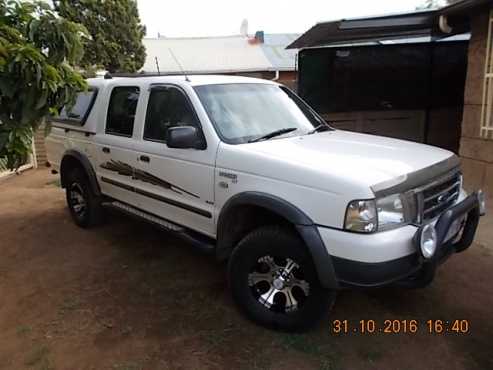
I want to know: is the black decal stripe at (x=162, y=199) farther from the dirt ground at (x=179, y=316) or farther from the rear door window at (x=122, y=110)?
the dirt ground at (x=179, y=316)

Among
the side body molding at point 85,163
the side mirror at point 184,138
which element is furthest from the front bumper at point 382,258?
the side body molding at point 85,163

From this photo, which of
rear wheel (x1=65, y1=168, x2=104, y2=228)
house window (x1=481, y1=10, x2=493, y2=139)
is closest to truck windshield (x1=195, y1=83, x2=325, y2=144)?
rear wheel (x1=65, y1=168, x2=104, y2=228)

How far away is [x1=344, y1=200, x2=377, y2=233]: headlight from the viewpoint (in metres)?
2.69

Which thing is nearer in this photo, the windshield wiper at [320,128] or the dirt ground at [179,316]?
the dirt ground at [179,316]

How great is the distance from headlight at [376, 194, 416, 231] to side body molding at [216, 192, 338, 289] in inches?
15.7

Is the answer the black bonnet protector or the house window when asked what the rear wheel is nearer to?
the black bonnet protector

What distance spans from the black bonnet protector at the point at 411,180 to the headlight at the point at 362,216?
3.6 inches

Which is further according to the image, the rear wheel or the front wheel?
the rear wheel

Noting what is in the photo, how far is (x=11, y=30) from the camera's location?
7.66ft

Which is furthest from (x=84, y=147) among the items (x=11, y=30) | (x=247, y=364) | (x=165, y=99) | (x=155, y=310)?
(x=247, y=364)

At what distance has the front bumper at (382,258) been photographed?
269cm

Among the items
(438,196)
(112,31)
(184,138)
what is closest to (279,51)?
(112,31)

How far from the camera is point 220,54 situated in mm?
23125

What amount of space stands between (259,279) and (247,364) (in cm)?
63
